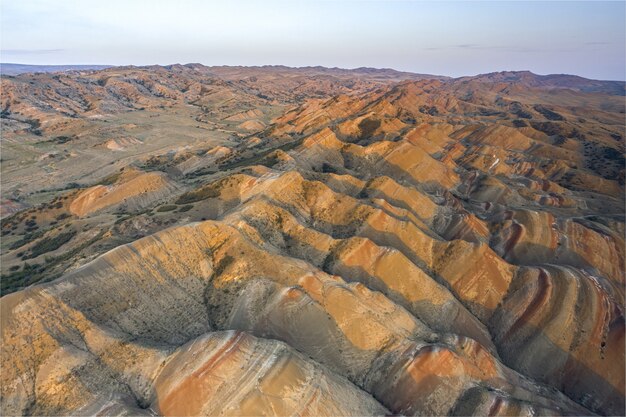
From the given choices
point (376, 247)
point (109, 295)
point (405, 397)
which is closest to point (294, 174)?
point (376, 247)

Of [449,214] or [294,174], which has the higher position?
[294,174]

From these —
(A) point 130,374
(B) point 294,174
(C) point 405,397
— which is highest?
(B) point 294,174

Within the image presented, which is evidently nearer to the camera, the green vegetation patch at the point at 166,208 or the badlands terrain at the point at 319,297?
the badlands terrain at the point at 319,297

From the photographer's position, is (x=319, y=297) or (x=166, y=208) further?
(x=166, y=208)

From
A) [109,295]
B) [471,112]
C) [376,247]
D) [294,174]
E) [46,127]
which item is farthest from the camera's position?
[471,112]

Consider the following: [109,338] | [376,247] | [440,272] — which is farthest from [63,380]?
[440,272]

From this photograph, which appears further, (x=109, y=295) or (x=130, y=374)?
(x=109, y=295)

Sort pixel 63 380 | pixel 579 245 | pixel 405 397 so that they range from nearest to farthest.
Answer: pixel 63 380
pixel 405 397
pixel 579 245

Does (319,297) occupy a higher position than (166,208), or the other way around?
(166,208)

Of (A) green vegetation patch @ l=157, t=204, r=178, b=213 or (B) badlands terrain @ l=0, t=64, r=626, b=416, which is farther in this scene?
(A) green vegetation patch @ l=157, t=204, r=178, b=213

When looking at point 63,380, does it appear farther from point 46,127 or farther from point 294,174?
point 46,127
